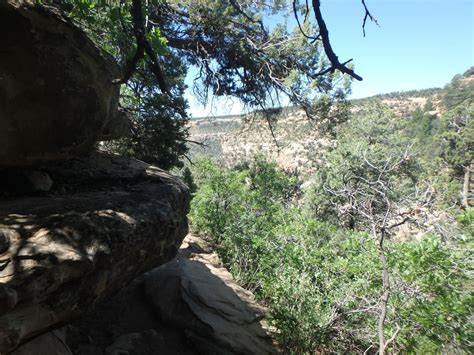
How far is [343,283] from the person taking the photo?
5.74 meters

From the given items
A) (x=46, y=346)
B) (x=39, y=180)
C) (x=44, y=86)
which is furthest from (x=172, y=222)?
(x=44, y=86)

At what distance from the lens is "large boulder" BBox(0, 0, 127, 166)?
3348 millimetres

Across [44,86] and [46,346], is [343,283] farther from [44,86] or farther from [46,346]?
[44,86]

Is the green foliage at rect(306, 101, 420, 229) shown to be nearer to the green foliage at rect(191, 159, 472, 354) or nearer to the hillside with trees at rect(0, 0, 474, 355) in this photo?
the green foliage at rect(191, 159, 472, 354)

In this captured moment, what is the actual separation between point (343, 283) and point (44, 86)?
16.6 feet

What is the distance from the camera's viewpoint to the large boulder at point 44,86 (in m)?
3.35

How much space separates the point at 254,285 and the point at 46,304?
6.58 metres

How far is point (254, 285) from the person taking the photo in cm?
873

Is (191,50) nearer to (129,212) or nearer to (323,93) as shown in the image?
(323,93)

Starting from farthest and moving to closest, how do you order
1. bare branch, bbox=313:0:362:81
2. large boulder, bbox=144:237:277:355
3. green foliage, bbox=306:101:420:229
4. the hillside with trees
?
green foliage, bbox=306:101:420:229 → large boulder, bbox=144:237:277:355 → the hillside with trees → bare branch, bbox=313:0:362:81

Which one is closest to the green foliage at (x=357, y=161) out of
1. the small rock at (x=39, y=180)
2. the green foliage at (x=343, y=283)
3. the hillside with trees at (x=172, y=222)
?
the green foliage at (x=343, y=283)

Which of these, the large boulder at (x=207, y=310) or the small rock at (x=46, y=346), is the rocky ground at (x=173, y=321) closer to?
the large boulder at (x=207, y=310)

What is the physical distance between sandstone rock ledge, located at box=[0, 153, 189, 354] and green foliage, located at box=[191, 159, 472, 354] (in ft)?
7.66

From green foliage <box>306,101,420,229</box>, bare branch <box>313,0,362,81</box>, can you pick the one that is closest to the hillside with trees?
bare branch <box>313,0,362,81</box>
